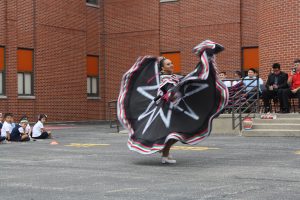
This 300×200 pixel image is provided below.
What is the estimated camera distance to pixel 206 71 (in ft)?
31.5

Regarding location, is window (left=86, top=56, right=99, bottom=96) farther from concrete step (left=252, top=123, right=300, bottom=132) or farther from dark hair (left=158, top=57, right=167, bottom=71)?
dark hair (left=158, top=57, right=167, bottom=71)

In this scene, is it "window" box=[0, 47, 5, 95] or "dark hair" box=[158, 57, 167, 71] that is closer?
"dark hair" box=[158, 57, 167, 71]

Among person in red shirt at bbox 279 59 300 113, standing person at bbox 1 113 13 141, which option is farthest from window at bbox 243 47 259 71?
standing person at bbox 1 113 13 141

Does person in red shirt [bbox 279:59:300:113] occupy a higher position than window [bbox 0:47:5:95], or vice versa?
window [bbox 0:47:5:95]

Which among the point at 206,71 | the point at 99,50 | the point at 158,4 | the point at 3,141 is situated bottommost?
the point at 3,141

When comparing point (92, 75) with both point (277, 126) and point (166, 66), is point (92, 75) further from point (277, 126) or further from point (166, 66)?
point (166, 66)

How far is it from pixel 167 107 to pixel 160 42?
18330 millimetres

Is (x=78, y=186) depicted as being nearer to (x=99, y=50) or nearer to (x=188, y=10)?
(x=188, y=10)

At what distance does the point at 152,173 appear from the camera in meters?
8.74

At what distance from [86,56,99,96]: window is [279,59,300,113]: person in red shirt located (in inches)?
547

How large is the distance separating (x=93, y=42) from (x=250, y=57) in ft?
25.1

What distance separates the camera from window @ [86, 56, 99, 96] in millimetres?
29219

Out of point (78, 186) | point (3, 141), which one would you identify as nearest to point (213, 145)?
point (3, 141)

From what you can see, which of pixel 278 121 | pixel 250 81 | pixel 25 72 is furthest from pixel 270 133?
pixel 25 72
